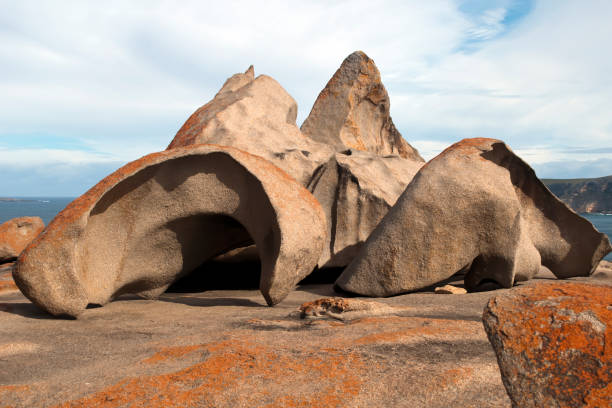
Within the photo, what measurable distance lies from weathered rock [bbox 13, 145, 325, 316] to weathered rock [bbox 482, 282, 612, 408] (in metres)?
2.59

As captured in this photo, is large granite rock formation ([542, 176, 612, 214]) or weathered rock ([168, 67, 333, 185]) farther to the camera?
large granite rock formation ([542, 176, 612, 214])

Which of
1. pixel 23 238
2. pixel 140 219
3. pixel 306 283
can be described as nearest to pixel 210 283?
pixel 306 283

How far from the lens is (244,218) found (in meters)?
4.66

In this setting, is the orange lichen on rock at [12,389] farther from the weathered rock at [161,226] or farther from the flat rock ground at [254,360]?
the weathered rock at [161,226]

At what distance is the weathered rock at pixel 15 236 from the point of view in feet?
30.1

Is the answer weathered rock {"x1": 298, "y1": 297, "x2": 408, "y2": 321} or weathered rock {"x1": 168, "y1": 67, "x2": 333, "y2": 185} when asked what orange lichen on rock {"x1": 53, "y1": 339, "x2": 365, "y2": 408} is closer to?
weathered rock {"x1": 298, "y1": 297, "x2": 408, "y2": 321}

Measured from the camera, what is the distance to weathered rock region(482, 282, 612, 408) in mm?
1564

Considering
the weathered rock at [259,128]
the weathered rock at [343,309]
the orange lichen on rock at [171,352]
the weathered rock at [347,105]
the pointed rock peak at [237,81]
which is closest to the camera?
the orange lichen on rock at [171,352]

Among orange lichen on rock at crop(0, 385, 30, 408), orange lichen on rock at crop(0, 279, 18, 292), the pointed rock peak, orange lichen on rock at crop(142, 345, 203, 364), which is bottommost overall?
orange lichen on rock at crop(0, 279, 18, 292)

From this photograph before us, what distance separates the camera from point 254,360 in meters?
2.57

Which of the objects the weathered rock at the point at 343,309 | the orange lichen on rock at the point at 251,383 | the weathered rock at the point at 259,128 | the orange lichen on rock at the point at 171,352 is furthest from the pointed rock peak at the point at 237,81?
the orange lichen on rock at the point at 251,383

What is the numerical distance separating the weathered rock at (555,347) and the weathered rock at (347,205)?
4.32m

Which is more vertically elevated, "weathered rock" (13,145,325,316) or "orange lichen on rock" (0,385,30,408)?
"weathered rock" (13,145,325,316)

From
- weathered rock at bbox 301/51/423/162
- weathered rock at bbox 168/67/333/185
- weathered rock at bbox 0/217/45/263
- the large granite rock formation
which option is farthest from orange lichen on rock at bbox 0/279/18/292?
the large granite rock formation
